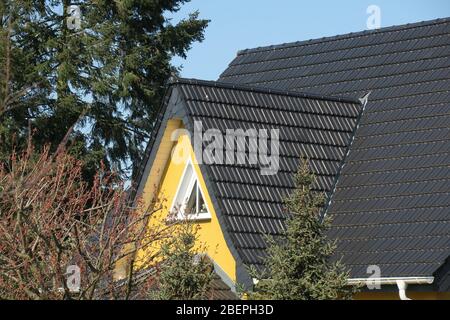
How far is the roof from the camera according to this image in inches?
645

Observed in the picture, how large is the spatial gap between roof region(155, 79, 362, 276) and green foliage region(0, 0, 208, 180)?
9589 mm

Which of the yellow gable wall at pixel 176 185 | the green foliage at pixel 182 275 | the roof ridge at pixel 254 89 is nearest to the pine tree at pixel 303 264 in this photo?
the green foliage at pixel 182 275

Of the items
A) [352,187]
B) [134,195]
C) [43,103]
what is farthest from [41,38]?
[352,187]

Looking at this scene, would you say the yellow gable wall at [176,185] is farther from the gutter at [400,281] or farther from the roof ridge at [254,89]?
the gutter at [400,281]

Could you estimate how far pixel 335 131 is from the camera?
18812 mm

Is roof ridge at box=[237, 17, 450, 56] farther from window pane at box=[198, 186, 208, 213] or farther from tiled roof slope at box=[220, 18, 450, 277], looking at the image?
window pane at box=[198, 186, 208, 213]

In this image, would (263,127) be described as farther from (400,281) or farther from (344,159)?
(400,281)

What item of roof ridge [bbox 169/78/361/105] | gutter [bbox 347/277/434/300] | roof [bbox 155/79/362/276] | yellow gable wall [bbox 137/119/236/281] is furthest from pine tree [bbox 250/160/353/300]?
roof ridge [bbox 169/78/361/105]

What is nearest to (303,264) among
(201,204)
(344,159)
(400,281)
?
(400,281)

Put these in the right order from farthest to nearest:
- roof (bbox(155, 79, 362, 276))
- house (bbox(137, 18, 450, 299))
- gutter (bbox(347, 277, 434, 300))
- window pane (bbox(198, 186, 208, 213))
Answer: window pane (bbox(198, 186, 208, 213))
roof (bbox(155, 79, 362, 276))
house (bbox(137, 18, 450, 299))
gutter (bbox(347, 277, 434, 300))

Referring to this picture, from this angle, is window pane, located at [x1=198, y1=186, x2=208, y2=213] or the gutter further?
window pane, located at [x1=198, y1=186, x2=208, y2=213]

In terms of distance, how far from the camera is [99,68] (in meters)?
28.6

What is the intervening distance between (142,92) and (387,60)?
32.1ft

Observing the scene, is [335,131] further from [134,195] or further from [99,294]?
[99,294]
